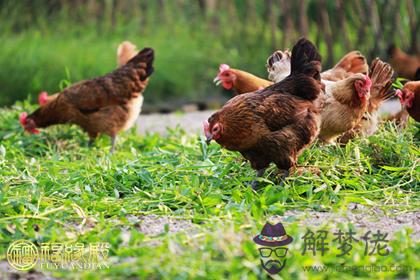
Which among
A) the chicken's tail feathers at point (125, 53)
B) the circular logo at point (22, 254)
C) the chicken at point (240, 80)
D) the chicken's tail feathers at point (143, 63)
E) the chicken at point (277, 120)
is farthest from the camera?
the chicken's tail feathers at point (125, 53)

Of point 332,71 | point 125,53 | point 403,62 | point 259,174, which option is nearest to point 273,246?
point 259,174

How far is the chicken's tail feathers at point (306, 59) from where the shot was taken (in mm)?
2633

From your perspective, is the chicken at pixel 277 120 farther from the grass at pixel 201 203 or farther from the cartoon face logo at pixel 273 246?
the cartoon face logo at pixel 273 246

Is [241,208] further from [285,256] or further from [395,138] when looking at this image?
[395,138]

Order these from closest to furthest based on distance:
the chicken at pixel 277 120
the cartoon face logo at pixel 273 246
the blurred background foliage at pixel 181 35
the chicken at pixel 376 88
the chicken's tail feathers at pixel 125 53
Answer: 1. the cartoon face logo at pixel 273 246
2. the chicken at pixel 277 120
3. the chicken at pixel 376 88
4. the chicken's tail feathers at pixel 125 53
5. the blurred background foliage at pixel 181 35

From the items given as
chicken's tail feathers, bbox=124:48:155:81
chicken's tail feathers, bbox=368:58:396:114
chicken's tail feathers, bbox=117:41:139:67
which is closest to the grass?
chicken's tail feathers, bbox=368:58:396:114

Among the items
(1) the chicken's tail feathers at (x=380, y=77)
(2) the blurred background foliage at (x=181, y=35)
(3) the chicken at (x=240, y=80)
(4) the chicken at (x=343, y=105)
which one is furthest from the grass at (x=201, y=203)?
(2) the blurred background foliage at (x=181, y=35)

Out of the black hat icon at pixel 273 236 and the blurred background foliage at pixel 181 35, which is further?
the blurred background foliage at pixel 181 35

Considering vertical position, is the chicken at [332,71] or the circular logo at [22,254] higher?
the chicken at [332,71]

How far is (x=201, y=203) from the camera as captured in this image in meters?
2.28

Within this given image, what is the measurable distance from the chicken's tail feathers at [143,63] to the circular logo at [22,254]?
297cm

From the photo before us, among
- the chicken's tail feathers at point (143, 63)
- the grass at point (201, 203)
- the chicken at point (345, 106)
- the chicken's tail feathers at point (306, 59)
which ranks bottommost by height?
the grass at point (201, 203)

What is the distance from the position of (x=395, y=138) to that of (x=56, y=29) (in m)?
10.1

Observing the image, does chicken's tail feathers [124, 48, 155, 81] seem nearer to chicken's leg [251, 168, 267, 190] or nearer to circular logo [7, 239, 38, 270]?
chicken's leg [251, 168, 267, 190]
